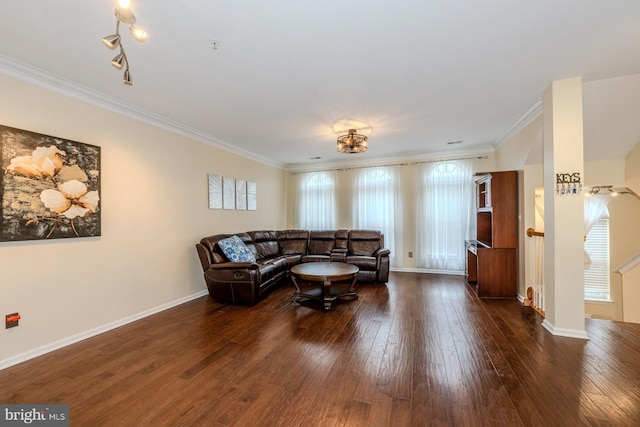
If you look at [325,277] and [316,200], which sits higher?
[316,200]

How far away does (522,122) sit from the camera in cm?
366

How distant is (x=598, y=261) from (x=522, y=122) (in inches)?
125

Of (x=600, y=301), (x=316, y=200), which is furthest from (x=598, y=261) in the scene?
(x=316, y=200)

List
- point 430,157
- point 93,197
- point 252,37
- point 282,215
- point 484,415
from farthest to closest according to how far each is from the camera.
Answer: point 282,215 < point 430,157 < point 93,197 < point 252,37 < point 484,415

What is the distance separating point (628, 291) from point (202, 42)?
22.7 feet

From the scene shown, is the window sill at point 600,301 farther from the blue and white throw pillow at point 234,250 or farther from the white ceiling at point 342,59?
the blue and white throw pillow at point 234,250

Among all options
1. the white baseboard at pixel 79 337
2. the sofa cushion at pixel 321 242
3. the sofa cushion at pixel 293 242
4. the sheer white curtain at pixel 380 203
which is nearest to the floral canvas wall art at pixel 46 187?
the white baseboard at pixel 79 337

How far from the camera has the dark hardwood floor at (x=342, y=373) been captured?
1619mm

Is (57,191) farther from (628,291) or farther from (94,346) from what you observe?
(628,291)

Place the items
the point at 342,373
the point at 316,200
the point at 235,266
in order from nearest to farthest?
the point at 342,373
the point at 235,266
the point at 316,200

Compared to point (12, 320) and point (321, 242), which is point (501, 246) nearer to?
point (321, 242)

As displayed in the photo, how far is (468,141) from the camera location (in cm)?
472

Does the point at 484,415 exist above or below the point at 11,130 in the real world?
below

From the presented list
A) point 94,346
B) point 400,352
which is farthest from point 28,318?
point 400,352
